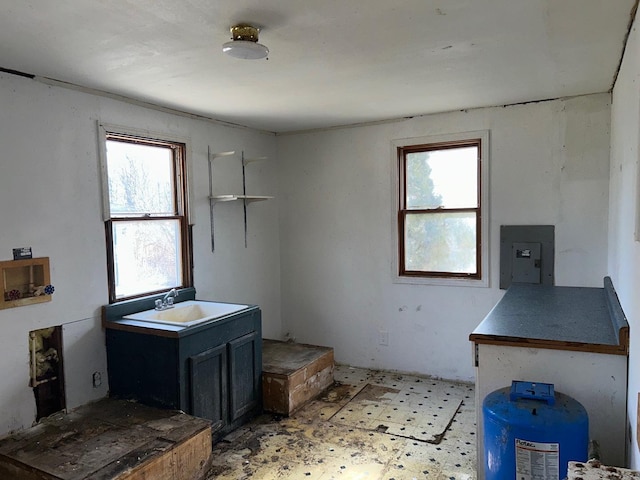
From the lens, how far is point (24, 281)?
255cm

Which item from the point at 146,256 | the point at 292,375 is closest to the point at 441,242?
the point at 292,375

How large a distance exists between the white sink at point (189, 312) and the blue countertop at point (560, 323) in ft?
5.75

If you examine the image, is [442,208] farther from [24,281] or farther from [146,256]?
[24,281]

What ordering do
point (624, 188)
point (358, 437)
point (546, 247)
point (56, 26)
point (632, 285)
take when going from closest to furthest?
point (632, 285)
point (56, 26)
point (624, 188)
point (358, 437)
point (546, 247)

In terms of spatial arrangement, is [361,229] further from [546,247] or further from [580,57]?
[580,57]

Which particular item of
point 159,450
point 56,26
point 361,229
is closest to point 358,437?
point 159,450

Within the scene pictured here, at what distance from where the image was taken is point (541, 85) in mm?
3014

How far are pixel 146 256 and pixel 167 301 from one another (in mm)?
359

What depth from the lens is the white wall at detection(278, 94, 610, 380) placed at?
3.33m

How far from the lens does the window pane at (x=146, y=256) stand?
311 centimetres

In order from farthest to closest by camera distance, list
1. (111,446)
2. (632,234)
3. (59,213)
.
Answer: (59,213) → (111,446) → (632,234)

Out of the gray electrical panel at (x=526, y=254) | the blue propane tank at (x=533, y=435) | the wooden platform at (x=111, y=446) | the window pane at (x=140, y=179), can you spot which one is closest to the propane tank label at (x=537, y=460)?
the blue propane tank at (x=533, y=435)

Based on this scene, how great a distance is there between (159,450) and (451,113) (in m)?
3.19

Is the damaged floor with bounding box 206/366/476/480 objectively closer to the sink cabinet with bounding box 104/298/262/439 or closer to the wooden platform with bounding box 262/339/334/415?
the wooden platform with bounding box 262/339/334/415
